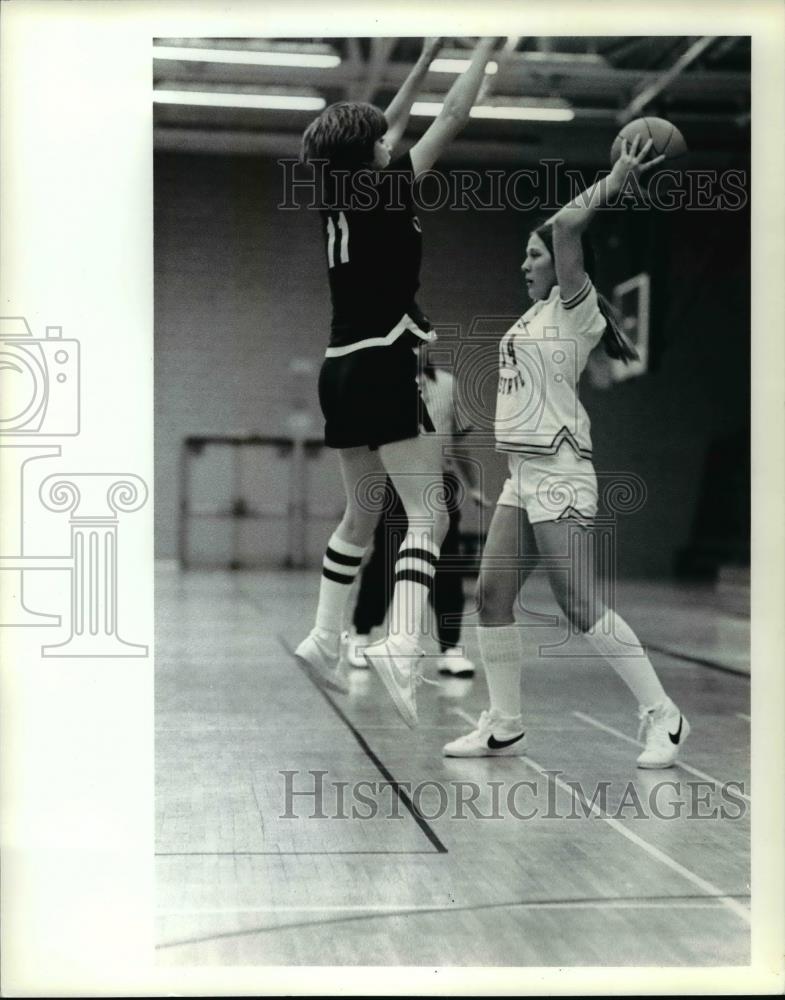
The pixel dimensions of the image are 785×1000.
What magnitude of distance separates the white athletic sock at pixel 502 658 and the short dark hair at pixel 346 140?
138 cm

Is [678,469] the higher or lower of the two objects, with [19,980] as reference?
higher

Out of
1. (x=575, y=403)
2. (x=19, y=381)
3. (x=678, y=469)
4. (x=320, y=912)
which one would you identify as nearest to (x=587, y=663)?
(x=575, y=403)

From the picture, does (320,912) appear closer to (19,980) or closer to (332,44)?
(19,980)

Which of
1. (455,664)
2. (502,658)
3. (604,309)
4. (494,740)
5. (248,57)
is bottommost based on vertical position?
(494,740)

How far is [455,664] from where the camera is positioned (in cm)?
450

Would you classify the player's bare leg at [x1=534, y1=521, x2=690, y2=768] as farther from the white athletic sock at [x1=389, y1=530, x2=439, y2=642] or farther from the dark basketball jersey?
the dark basketball jersey

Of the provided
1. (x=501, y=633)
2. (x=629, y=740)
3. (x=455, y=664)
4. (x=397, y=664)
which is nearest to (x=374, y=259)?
(x=397, y=664)

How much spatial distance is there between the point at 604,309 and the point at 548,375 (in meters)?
0.28

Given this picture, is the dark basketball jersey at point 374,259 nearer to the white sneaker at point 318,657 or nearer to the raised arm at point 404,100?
the raised arm at point 404,100

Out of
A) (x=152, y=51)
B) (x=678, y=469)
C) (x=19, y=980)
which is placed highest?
(x=152, y=51)

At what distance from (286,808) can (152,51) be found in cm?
176

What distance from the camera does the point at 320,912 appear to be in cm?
276

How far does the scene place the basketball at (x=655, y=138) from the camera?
3271 mm

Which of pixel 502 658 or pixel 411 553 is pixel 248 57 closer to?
pixel 411 553
